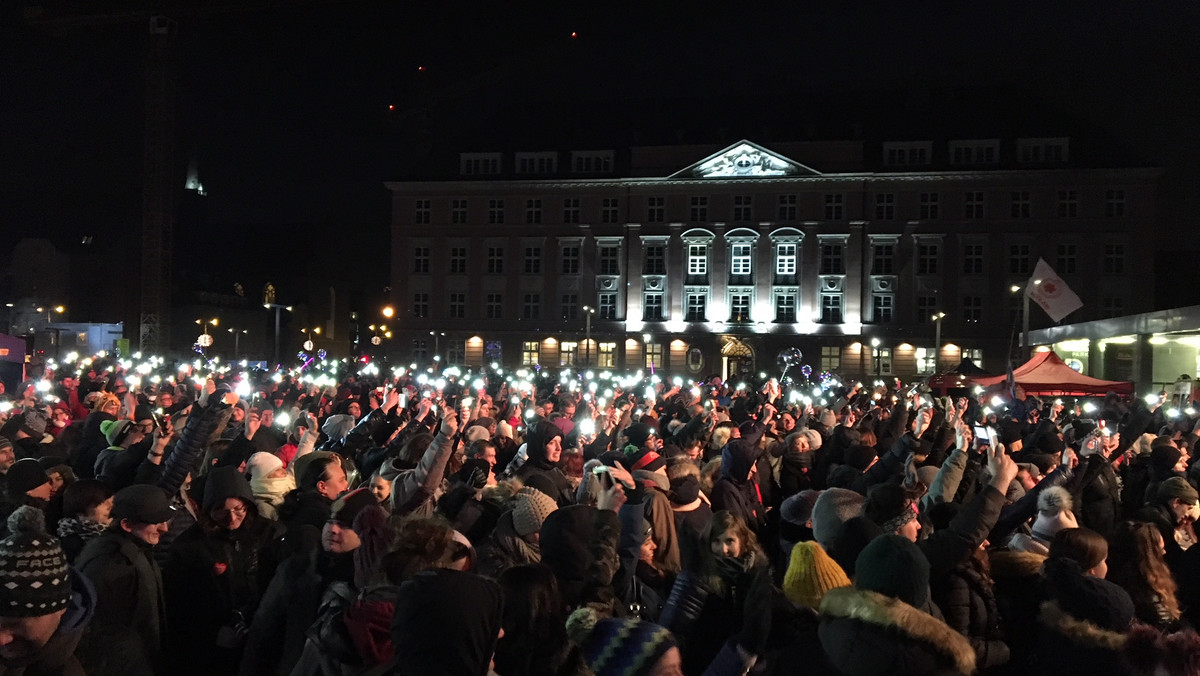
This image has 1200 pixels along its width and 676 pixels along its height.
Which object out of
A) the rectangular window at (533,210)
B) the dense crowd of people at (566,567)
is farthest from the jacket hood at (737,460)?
the rectangular window at (533,210)

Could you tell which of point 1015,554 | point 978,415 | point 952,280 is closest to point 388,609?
point 1015,554

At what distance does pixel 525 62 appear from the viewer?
287 feet

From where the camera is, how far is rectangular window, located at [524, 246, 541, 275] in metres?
59.4

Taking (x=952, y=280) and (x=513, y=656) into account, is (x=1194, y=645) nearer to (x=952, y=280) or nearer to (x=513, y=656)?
(x=513, y=656)

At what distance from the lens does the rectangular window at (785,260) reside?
185ft

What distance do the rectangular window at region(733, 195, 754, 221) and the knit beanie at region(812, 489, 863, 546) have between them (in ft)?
174

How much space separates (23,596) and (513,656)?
4.52 feet

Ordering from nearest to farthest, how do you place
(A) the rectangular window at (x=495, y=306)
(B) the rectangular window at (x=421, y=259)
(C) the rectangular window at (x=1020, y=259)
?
(C) the rectangular window at (x=1020, y=259) → (A) the rectangular window at (x=495, y=306) → (B) the rectangular window at (x=421, y=259)

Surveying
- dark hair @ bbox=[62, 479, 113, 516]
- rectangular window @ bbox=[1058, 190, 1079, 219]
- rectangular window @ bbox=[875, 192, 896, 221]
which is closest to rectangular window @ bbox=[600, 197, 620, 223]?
rectangular window @ bbox=[875, 192, 896, 221]

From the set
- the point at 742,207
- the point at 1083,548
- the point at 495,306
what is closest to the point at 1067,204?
the point at 742,207

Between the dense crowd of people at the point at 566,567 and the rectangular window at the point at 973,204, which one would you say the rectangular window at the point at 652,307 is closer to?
the rectangular window at the point at 973,204

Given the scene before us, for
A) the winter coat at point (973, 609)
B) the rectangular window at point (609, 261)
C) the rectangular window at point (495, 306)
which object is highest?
the rectangular window at point (609, 261)

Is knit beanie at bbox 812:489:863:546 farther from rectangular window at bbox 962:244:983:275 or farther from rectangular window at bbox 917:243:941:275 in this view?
rectangular window at bbox 962:244:983:275

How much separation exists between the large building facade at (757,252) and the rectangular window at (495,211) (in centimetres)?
15
